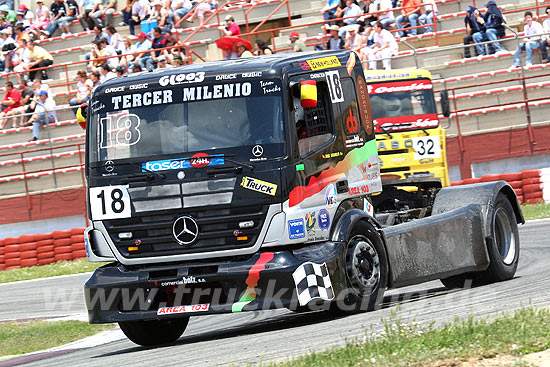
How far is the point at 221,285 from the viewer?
9008 millimetres

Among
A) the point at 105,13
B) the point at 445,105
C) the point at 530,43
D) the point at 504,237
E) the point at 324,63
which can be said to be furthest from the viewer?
the point at 105,13

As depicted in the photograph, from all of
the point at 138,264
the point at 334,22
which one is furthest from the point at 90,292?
the point at 334,22

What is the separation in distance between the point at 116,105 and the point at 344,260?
2549 mm

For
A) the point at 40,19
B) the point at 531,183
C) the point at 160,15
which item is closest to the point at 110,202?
the point at 531,183

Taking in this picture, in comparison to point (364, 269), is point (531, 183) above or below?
below

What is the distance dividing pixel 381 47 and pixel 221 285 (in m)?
16.0

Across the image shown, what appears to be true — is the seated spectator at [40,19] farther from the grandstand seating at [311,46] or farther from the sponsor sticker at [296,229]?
the sponsor sticker at [296,229]

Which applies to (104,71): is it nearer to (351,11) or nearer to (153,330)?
(351,11)

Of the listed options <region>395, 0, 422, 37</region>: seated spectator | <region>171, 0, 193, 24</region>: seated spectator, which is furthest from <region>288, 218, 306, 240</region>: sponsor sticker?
<region>171, 0, 193, 24</region>: seated spectator

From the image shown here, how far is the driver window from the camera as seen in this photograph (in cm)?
913

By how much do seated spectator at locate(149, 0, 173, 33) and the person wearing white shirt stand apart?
5.93 metres

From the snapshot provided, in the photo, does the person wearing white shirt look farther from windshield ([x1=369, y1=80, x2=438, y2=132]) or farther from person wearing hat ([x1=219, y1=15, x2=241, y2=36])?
windshield ([x1=369, y1=80, x2=438, y2=132])

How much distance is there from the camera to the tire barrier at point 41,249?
72.2ft

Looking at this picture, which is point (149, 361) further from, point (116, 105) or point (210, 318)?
point (210, 318)
